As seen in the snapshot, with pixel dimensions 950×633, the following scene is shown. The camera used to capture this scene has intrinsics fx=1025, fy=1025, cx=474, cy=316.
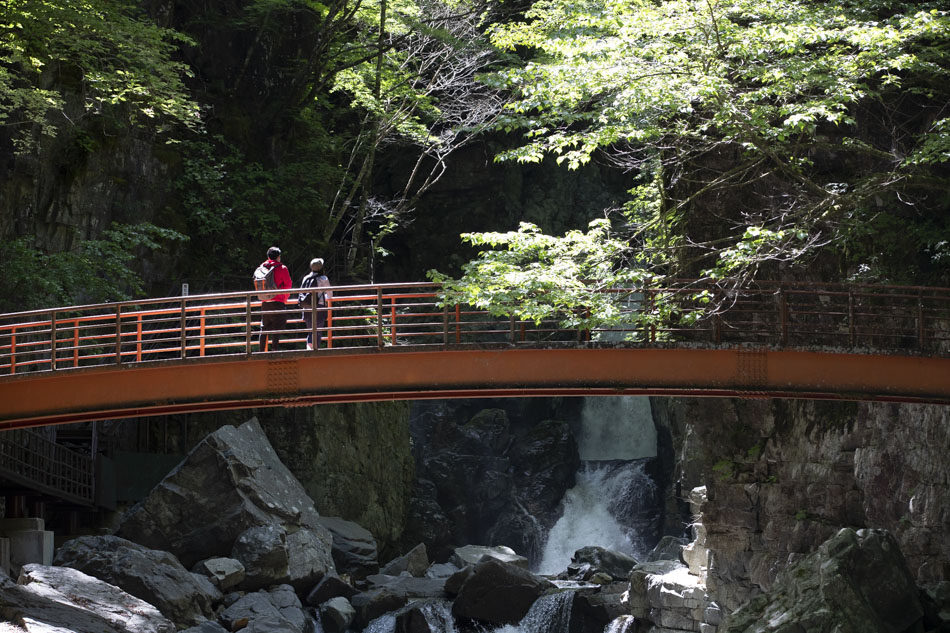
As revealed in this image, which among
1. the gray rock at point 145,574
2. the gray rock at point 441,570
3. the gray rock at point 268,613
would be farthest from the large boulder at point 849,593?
the gray rock at point 441,570

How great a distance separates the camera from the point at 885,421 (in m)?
19.5

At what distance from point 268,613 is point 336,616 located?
2.29 m

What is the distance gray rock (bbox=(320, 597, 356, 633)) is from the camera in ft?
76.0

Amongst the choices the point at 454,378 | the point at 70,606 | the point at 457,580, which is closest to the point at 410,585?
the point at 457,580

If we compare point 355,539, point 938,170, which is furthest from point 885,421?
point 355,539

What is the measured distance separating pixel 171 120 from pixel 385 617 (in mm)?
14295

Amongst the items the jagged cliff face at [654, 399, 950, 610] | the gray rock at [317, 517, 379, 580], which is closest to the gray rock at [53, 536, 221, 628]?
the gray rock at [317, 517, 379, 580]

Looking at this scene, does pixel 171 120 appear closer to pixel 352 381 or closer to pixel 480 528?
pixel 352 381

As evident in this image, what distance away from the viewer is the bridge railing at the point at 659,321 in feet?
51.5

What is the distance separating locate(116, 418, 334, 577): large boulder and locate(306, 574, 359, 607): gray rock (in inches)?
12.2

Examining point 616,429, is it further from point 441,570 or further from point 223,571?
point 223,571

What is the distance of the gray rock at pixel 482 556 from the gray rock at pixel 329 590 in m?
4.17

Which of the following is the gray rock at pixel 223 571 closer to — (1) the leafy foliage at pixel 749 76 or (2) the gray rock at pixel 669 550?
(1) the leafy foliage at pixel 749 76

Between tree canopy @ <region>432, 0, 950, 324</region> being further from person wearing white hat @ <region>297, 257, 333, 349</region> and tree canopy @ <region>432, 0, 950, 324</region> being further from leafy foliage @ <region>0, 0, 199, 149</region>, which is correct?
leafy foliage @ <region>0, 0, 199, 149</region>
